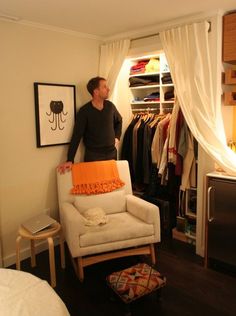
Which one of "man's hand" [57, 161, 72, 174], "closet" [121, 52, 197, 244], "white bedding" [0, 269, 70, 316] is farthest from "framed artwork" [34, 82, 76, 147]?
"white bedding" [0, 269, 70, 316]

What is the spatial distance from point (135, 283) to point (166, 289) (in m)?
0.45

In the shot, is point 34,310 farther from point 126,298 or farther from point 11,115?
point 11,115

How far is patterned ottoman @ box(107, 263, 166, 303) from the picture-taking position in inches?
83.6

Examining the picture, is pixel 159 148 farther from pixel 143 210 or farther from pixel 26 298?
pixel 26 298

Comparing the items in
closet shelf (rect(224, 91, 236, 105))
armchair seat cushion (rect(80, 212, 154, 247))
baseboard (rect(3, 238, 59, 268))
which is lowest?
baseboard (rect(3, 238, 59, 268))

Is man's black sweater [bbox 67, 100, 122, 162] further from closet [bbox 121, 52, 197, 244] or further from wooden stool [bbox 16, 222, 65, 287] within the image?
wooden stool [bbox 16, 222, 65, 287]

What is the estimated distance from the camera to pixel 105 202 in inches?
123

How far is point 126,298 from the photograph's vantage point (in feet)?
6.88

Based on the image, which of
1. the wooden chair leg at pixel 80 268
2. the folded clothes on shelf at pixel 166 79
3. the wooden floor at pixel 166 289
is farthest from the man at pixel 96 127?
the wooden floor at pixel 166 289

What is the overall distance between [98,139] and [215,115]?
1.28m

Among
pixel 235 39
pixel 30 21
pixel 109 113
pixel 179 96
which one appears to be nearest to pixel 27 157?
pixel 109 113

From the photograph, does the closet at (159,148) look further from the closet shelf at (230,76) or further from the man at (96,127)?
the closet shelf at (230,76)

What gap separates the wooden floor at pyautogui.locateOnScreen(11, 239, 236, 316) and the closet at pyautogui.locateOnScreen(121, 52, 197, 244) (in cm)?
51

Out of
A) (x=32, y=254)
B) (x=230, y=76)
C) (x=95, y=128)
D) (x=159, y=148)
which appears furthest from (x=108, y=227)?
(x=230, y=76)
